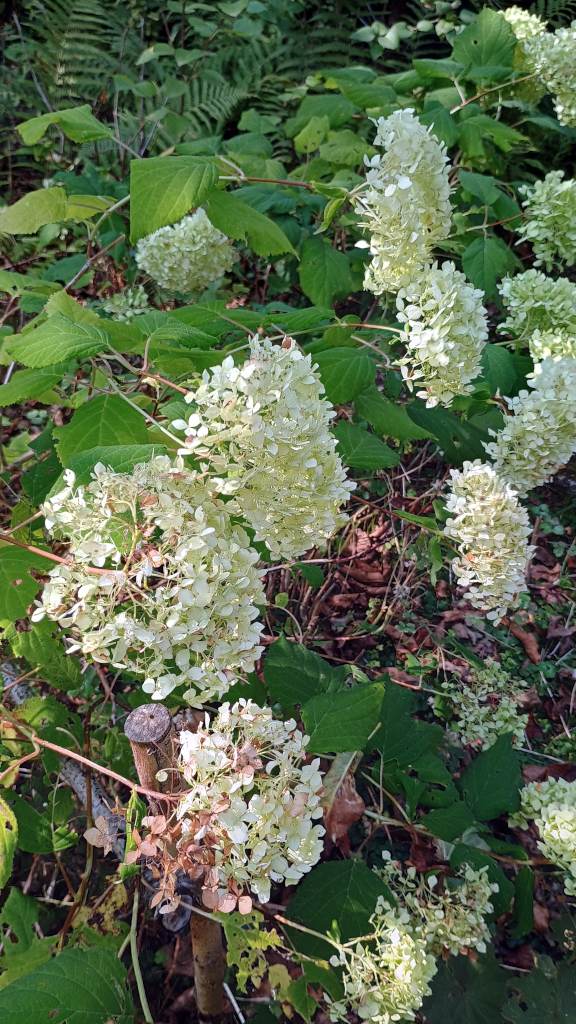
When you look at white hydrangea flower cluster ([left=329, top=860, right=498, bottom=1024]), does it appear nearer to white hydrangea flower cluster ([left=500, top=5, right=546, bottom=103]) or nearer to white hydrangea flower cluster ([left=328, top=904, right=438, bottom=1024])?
white hydrangea flower cluster ([left=328, top=904, right=438, bottom=1024])

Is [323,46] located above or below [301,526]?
above

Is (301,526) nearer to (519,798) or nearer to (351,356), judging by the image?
(351,356)

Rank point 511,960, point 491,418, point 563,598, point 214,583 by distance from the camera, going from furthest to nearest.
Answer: point 563,598
point 491,418
point 511,960
point 214,583

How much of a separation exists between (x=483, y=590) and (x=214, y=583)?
1.06m

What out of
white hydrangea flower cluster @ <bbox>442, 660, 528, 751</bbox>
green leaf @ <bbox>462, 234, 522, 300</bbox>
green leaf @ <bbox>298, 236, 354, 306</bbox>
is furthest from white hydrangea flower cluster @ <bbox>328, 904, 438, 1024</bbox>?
green leaf @ <bbox>462, 234, 522, 300</bbox>

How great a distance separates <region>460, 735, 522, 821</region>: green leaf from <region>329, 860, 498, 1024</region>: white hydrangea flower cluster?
187 millimetres

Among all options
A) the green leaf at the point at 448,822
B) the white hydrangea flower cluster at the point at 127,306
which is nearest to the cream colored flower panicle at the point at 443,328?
the green leaf at the point at 448,822

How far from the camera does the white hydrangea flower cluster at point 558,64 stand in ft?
10.2

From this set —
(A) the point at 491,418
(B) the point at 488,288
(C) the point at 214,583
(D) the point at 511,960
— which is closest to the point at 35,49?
(B) the point at 488,288

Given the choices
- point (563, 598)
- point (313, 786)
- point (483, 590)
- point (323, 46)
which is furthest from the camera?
point (323, 46)

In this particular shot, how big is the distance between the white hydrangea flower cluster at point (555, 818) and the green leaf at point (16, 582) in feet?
4.45

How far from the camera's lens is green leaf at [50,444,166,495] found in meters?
1.16

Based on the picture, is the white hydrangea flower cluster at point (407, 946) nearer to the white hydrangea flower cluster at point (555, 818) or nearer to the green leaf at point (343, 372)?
the white hydrangea flower cluster at point (555, 818)

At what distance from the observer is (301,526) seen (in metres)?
1.33
